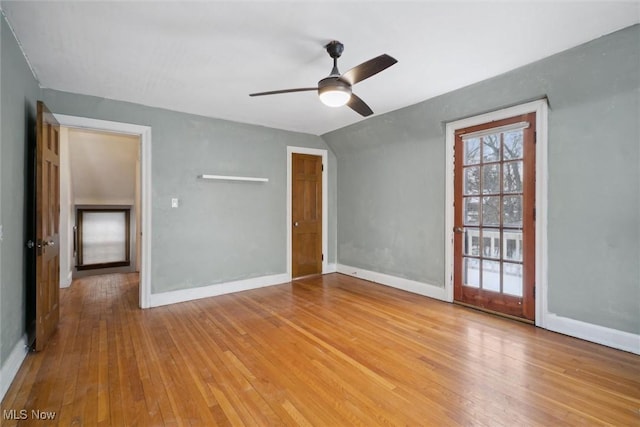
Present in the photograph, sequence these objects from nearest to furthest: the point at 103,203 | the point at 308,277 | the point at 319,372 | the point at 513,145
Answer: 1. the point at 319,372
2. the point at 513,145
3. the point at 308,277
4. the point at 103,203

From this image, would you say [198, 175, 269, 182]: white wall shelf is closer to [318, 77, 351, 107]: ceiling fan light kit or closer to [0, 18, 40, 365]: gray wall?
[0, 18, 40, 365]: gray wall

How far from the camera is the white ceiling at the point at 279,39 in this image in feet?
6.36

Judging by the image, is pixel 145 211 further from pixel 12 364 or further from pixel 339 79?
pixel 339 79

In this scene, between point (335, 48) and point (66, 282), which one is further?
point (66, 282)

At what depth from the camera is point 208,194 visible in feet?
13.6

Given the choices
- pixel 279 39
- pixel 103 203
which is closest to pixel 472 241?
pixel 279 39

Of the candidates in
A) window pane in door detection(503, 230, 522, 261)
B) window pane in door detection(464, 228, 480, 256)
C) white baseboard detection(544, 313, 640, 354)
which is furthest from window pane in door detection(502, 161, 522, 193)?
white baseboard detection(544, 313, 640, 354)

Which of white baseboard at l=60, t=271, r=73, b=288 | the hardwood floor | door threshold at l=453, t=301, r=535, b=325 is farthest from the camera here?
white baseboard at l=60, t=271, r=73, b=288

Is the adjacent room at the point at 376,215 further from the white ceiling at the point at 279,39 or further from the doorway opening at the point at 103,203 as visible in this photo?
the doorway opening at the point at 103,203

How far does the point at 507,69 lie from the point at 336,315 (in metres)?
3.04

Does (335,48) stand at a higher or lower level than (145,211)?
higher

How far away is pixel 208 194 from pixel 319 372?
2885 millimetres

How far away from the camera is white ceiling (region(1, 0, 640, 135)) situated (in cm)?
194

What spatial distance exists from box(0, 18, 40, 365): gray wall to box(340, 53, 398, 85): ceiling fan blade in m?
2.36
